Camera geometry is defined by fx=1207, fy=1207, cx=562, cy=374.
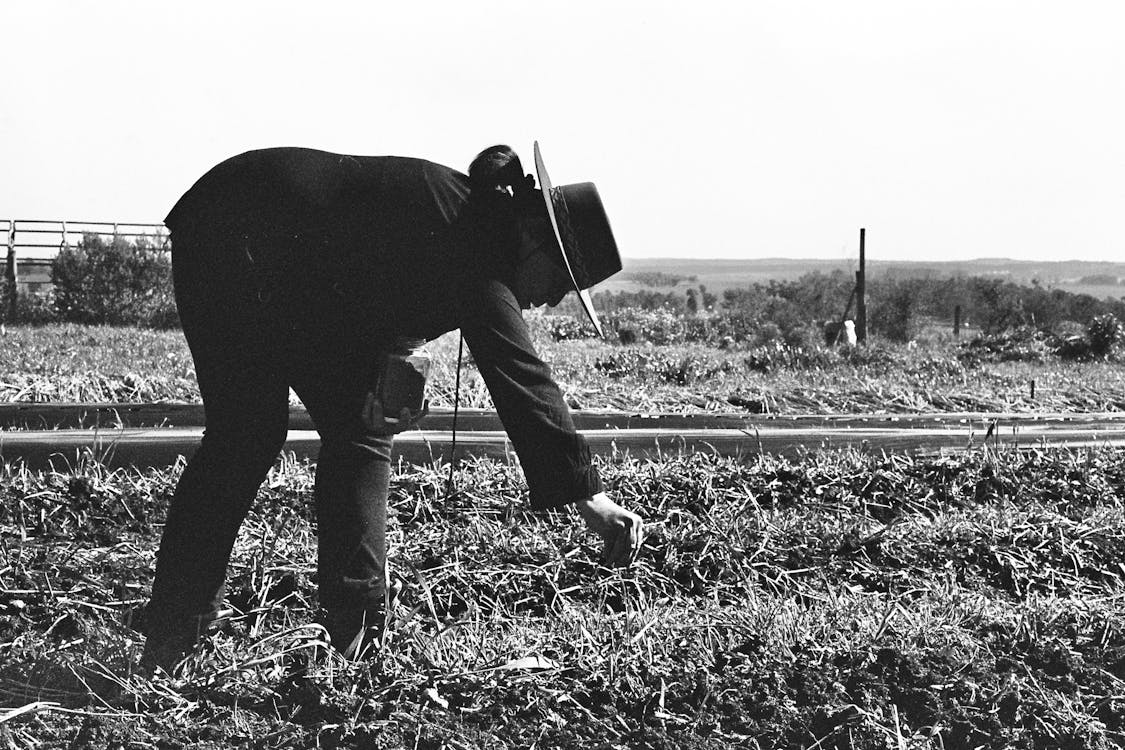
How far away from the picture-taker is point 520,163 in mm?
3305

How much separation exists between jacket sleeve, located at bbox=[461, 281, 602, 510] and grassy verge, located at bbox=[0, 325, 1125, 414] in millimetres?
6469

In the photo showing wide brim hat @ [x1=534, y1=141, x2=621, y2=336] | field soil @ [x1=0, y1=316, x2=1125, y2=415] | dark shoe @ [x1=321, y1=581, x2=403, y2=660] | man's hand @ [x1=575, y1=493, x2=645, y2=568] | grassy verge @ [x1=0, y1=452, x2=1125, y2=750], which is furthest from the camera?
field soil @ [x1=0, y1=316, x2=1125, y2=415]

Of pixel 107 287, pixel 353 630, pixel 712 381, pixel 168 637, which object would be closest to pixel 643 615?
pixel 353 630

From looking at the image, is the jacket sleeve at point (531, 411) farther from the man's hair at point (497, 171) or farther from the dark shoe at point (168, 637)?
the dark shoe at point (168, 637)

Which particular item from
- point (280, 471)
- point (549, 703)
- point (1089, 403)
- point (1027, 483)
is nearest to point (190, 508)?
point (549, 703)

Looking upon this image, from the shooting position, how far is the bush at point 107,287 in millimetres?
19625

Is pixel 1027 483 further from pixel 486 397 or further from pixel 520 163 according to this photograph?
pixel 486 397

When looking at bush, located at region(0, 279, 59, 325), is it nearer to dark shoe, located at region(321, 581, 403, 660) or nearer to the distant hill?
dark shoe, located at region(321, 581, 403, 660)

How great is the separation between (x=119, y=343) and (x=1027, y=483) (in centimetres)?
1181

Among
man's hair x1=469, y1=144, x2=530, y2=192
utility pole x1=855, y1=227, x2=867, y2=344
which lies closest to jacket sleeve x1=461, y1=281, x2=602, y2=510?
man's hair x1=469, y1=144, x2=530, y2=192

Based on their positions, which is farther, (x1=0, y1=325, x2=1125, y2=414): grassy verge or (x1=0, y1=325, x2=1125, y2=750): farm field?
(x1=0, y1=325, x2=1125, y2=414): grassy verge

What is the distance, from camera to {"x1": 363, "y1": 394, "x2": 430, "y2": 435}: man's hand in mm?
3566

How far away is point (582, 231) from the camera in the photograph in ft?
10.6

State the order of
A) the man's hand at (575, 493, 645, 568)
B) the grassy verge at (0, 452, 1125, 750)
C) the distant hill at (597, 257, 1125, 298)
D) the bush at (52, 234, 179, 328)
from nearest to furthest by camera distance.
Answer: the man's hand at (575, 493, 645, 568), the grassy verge at (0, 452, 1125, 750), the bush at (52, 234, 179, 328), the distant hill at (597, 257, 1125, 298)
